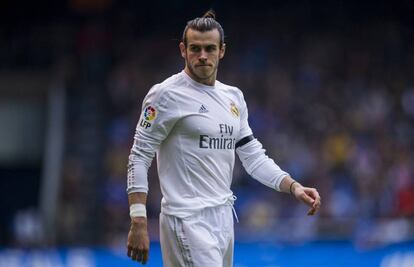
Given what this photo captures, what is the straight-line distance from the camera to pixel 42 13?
63.4 feet

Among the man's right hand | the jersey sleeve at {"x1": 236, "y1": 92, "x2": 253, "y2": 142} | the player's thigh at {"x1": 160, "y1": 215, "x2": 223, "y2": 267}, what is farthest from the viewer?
the jersey sleeve at {"x1": 236, "y1": 92, "x2": 253, "y2": 142}

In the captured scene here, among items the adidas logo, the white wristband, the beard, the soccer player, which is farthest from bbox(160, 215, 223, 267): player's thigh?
the beard

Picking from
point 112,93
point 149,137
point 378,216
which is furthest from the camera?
point 112,93

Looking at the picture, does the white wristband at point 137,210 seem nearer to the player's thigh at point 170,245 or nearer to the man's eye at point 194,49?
the player's thigh at point 170,245

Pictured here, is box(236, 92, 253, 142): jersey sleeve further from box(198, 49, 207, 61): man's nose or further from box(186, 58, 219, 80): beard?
box(198, 49, 207, 61): man's nose

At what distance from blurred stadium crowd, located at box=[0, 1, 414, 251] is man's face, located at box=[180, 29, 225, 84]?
7.73 meters

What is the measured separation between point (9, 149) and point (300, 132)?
6.13 m

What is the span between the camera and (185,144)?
563 cm

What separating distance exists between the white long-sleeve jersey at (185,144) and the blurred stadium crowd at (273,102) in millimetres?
7563

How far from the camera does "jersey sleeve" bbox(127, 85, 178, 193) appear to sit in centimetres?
553

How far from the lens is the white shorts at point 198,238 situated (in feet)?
18.1

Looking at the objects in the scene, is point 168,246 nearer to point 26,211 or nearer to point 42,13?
point 26,211

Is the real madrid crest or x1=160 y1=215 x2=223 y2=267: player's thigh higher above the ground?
the real madrid crest

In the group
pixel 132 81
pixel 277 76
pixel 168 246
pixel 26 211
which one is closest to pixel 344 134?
pixel 277 76
